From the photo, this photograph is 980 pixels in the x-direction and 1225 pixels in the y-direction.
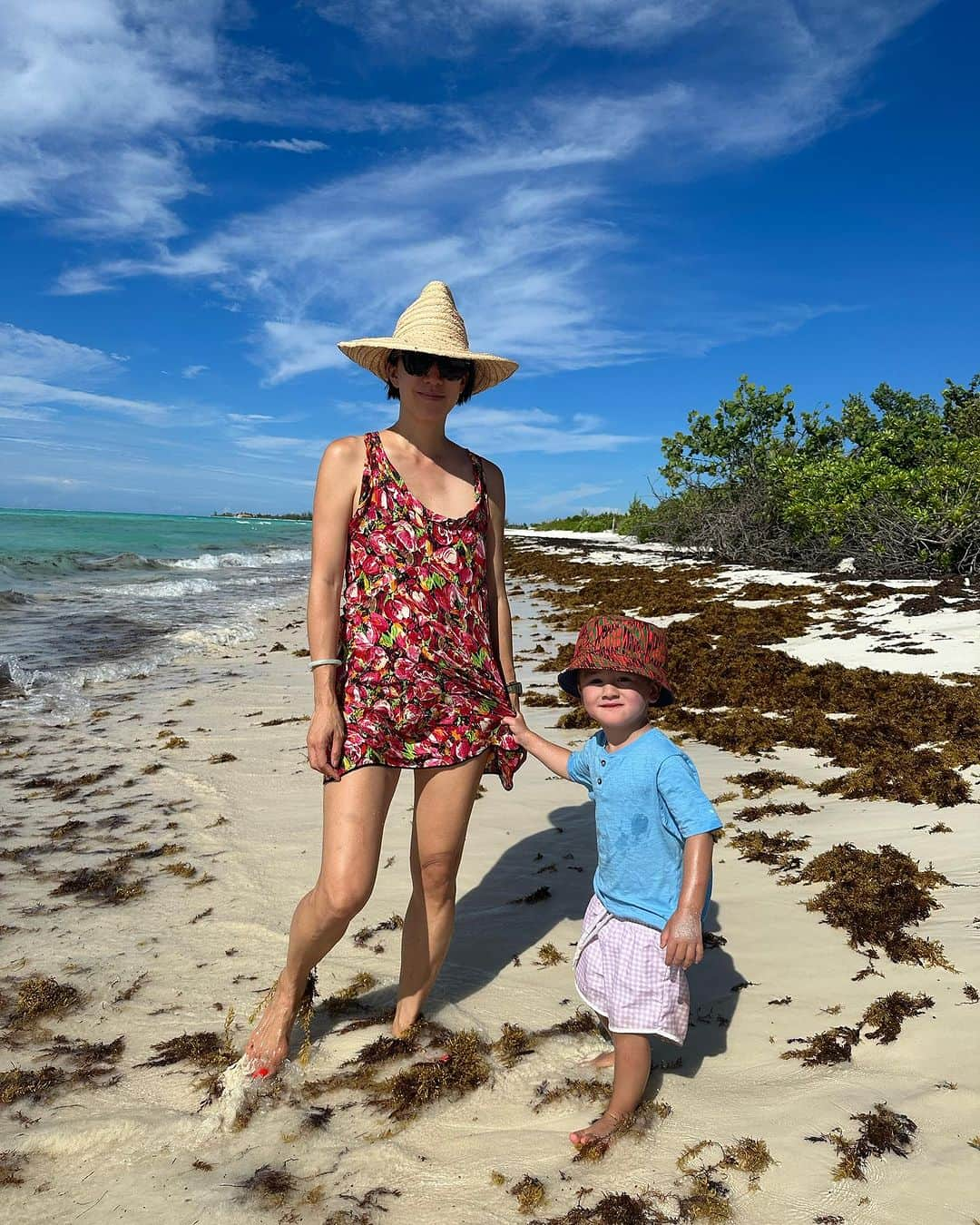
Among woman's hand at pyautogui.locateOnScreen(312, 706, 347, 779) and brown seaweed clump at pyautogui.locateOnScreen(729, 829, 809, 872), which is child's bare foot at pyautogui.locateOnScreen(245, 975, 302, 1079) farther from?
brown seaweed clump at pyautogui.locateOnScreen(729, 829, 809, 872)

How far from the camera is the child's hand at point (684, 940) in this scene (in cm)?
204

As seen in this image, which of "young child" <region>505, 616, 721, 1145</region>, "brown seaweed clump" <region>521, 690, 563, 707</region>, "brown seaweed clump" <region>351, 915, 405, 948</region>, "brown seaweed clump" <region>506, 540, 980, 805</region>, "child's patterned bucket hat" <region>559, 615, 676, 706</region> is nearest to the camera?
"young child" <region>505, 616, 721, 1145</region>

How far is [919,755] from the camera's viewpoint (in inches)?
189

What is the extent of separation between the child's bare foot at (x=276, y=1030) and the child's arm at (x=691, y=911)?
1217 millimetres

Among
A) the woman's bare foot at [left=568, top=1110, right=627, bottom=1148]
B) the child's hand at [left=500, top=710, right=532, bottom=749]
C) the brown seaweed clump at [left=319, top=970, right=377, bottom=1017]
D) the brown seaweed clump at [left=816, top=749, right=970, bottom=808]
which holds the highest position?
the child's hand at [left=500, top=710, right=532, bottom=749]

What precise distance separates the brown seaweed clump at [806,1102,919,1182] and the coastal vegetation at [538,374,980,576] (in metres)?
13.7

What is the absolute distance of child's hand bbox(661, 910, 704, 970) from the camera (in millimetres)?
2045

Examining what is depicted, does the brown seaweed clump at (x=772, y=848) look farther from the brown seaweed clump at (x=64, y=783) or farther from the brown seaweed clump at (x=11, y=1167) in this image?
the brown seaweed clump at (x=64, y=783)

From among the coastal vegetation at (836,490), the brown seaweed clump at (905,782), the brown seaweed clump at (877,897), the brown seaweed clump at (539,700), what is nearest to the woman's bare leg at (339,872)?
the brown seaweed clump at (877,897)

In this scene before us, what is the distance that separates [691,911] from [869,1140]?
2.43 ft

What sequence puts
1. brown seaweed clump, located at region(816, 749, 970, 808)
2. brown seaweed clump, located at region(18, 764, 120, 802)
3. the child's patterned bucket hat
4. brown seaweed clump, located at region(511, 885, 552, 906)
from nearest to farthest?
the child's patterned bucket hat → brown seaweed clump, located at region(511, 885, 552, 906) → brown seaweed clump, located at region(816, 749, 970, 808) → brown seaweed clump, located at region(18, 764, 120, 802)

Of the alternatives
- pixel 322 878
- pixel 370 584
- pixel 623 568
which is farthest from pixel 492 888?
pixel 623 568

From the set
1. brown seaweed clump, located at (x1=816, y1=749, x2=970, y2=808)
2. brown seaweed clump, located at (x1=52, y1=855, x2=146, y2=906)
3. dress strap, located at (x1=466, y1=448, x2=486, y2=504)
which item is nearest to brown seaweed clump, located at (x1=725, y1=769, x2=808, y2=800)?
brown seaweed clump, located at (x1=816, y1=749, x2=970, y2=808)

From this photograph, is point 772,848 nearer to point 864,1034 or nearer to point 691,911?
point 864,1034
